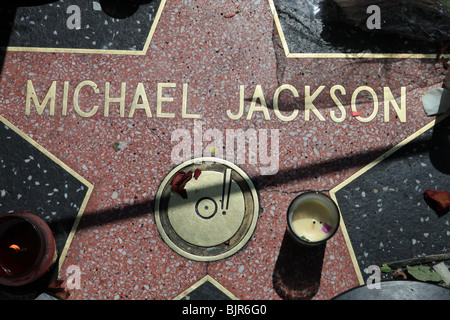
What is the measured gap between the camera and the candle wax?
2.88 m

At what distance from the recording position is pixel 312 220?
9.53 feet

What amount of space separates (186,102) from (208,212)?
864 millimetres

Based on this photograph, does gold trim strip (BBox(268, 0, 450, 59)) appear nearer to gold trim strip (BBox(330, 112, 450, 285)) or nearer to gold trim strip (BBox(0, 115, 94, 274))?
gold trim strip (BBox(330, 112, 450, 285))

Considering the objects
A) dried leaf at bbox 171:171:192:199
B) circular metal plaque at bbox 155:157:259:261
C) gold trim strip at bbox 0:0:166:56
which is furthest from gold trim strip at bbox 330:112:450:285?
gold trim strip at bbox 0:0:166:56

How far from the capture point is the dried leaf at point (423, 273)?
298 cm

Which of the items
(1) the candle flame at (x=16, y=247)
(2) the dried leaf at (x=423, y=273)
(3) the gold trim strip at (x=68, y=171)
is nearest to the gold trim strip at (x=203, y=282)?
(3) the gold trim strip at (x=68, y=171)

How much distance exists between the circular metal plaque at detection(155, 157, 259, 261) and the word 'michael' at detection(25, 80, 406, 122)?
0.48 meters

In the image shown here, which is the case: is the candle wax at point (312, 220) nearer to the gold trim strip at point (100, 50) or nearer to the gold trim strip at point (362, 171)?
the gold trim strip at point (362, 171)

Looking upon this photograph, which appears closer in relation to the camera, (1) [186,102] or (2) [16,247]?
(2) [16,247]

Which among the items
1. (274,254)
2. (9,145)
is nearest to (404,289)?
(274,254)

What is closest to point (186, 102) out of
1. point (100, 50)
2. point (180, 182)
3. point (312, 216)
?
point (180, 182)

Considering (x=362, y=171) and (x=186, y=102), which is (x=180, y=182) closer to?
(x=186, y=102)

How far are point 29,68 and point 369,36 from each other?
2696 mm

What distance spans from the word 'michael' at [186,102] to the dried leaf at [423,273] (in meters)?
1.11
